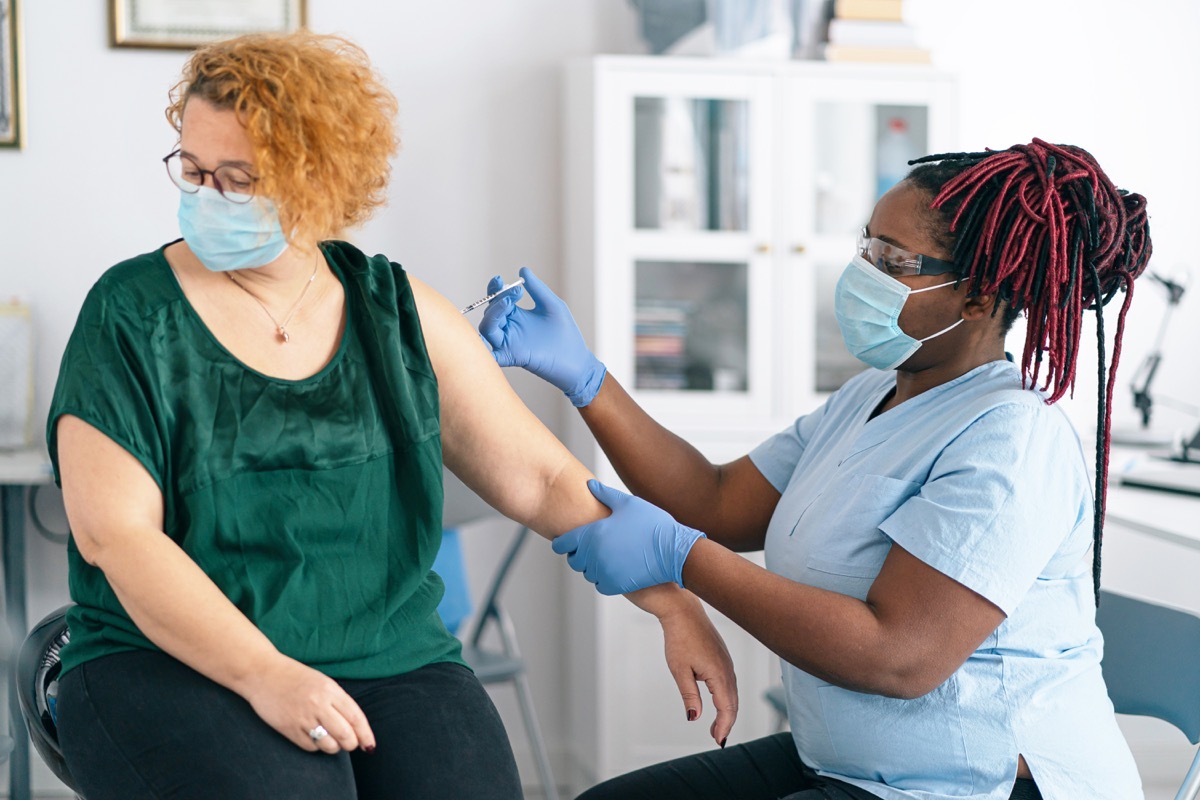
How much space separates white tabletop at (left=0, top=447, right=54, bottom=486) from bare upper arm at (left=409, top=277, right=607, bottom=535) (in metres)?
1.34

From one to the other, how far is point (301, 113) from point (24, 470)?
1649 mm

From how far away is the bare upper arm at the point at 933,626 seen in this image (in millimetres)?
1217

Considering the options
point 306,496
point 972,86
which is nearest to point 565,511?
point 306,496

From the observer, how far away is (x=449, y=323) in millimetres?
1333

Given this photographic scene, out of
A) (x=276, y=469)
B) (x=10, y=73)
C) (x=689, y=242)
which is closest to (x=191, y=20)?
(x=10, y=73)

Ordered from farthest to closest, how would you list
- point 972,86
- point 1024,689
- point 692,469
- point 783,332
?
point 972,86 < point 783,332 < point 692,469 < point 1024,689

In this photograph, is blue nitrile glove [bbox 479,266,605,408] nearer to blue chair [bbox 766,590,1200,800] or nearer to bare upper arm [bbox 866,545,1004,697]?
bare upper arm [bbox 866,545,1004,697]

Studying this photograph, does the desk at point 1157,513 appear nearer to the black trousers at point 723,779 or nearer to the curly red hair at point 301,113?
the black trousers at point 723,779

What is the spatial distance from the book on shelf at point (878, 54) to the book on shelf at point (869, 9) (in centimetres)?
8

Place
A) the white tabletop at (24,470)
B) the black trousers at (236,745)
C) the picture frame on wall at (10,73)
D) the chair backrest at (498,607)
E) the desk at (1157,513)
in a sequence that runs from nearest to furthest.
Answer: the black trousers at (236,745), the desk at (1157,513), the white tabletop at (24,470), the chair backrest at (498,607), the picture frame on wall at (10,73)

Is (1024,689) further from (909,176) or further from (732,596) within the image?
(909,176)

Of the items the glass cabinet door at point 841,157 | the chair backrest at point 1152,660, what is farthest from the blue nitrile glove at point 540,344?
the glass cabinet door at point 841,157

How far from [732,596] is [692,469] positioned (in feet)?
1.26

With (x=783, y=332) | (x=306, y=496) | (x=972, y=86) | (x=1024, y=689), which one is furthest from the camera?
(x=972, y=86)
